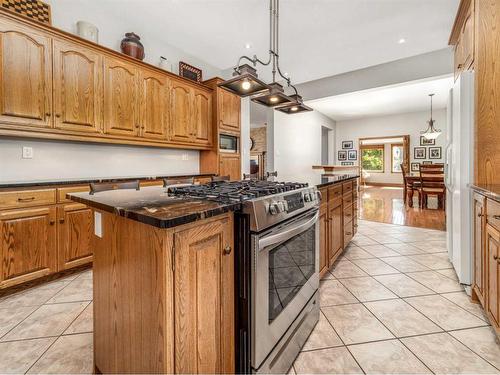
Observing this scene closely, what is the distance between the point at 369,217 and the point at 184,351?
15.8 ft

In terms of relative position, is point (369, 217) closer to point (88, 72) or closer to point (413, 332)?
point (413, 332)

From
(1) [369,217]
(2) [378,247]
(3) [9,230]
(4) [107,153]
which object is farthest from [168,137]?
(1) [369,217]

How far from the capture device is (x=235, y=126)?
14.3ft

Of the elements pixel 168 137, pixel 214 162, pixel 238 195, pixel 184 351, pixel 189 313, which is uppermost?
pixel 168 137

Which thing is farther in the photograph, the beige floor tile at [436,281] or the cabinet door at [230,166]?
the cabinet door at [230,166]

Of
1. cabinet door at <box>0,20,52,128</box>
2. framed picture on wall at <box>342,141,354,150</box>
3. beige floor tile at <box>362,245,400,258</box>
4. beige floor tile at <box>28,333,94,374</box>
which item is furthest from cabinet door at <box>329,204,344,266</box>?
framed picture on wall at <box>342,141,354,150</box>

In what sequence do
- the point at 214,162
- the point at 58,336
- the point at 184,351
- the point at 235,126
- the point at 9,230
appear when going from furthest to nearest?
the point at 235,126 < the point at 214,162 < the point at 9,230 < the point at 58,336 < the point at 184,351

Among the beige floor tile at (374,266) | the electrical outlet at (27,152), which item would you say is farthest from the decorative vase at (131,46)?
the beige floor tile at (374,266)

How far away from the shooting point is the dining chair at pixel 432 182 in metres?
5.44

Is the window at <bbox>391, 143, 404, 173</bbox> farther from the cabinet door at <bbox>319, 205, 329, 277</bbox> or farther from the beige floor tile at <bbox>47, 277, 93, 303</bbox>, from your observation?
the beige floor tile at <bbox>47, 277, 93, 303</bbox>

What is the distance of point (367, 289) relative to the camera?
2.14m

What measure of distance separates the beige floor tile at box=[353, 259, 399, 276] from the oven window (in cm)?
121

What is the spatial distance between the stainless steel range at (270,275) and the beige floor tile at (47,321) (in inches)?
51.6

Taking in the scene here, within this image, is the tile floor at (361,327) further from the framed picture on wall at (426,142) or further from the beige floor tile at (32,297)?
the framed picture on wall at (426,142)
